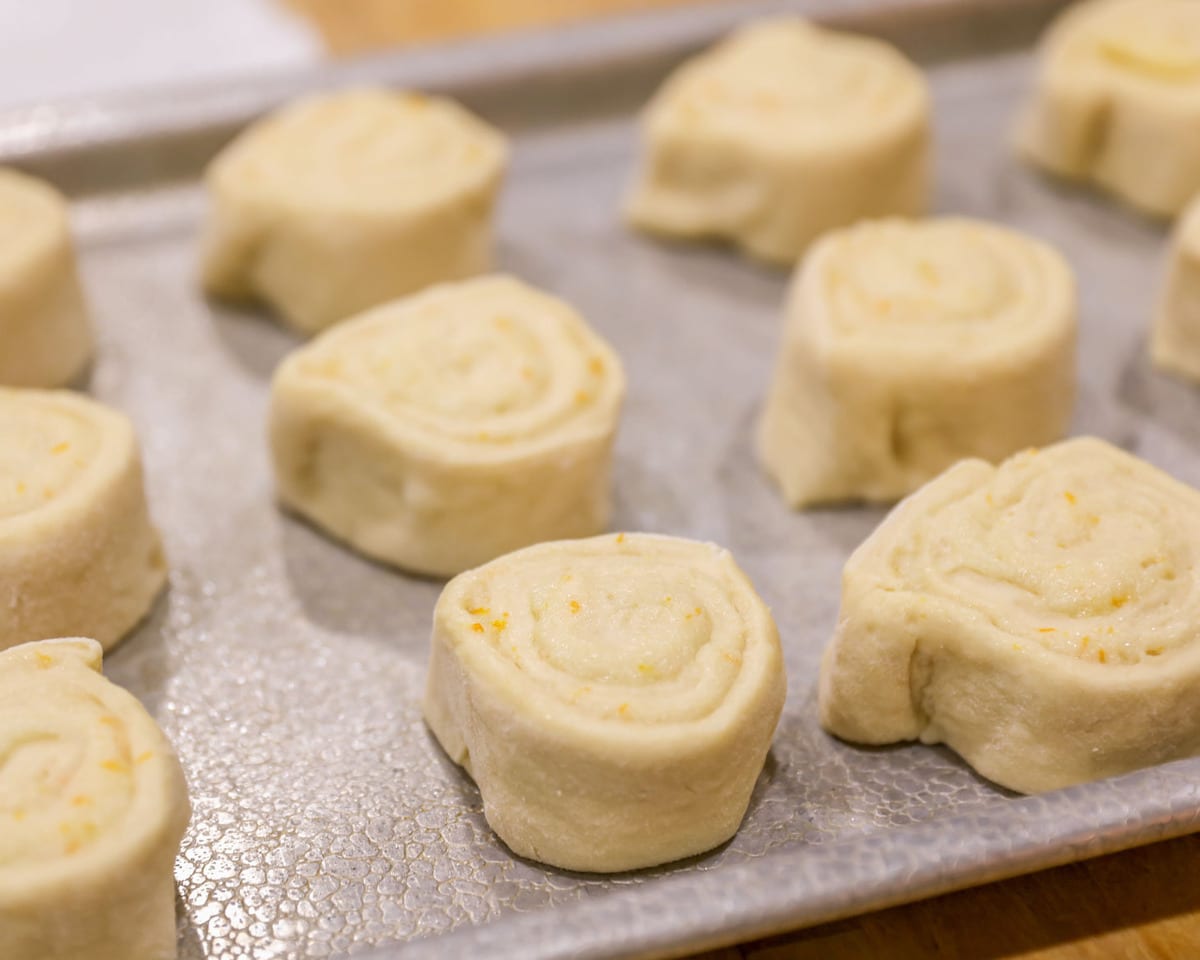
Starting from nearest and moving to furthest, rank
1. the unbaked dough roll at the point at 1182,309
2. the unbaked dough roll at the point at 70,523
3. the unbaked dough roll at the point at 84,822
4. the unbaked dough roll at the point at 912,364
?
the unbaked dough roll at the point at 84,822, the unbaked dough roll at the point at 70,523, the unbaked dough roll at the point at 912,364, the unbaked dough roll at the point at 1182,309

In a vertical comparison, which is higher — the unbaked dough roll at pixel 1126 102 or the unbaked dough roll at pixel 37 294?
the unbaked dough roll at pixel 1126 102

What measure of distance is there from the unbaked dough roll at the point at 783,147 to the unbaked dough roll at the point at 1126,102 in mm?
340

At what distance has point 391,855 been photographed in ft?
5.79

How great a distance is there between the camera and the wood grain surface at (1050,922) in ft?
5.39

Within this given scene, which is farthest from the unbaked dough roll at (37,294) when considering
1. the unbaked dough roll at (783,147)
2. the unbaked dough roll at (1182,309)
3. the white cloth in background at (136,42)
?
the unbaked dough roll at (1182,309)

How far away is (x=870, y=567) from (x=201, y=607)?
3.19 feet

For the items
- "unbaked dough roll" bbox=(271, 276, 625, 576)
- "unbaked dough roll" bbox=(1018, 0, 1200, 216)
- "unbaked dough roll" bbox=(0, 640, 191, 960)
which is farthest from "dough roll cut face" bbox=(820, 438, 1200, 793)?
"unbaked dough roll" bbox=(1018, 0, 1200, 216)

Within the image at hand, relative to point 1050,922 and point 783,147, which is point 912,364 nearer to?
point 783,147

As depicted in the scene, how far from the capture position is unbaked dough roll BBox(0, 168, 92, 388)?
2307 mm

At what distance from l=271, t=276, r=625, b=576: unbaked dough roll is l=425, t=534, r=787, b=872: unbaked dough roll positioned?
24 cm

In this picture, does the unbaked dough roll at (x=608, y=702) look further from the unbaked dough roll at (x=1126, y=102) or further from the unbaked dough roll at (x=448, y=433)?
the unbaked dough roll at (x=1126, y=102)

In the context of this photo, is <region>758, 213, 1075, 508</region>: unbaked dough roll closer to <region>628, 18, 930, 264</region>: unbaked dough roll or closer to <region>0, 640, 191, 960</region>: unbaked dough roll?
<region>628, 18, 930, 264</region>: unbaked dough roll

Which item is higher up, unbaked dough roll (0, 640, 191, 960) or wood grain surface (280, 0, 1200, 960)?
unbaked dough roll (0, 640, 191, 960)

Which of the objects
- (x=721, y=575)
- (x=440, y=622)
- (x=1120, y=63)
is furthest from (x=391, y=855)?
(x=1120, y=63)
